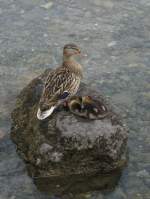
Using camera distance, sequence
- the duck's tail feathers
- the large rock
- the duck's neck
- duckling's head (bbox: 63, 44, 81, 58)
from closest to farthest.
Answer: the large rock < the duck's tail feathers < the duck's neck < duckling's head (bbox: 63, 44, 81, 58)

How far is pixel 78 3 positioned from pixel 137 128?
16.5ft

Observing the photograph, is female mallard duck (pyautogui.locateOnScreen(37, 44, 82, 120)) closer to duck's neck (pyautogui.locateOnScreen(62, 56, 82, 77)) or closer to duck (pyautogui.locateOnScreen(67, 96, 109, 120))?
duck's neck (pyautogui.locateOnScreen(62, 56, 82, 77))

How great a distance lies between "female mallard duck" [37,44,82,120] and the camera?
28.3 ft

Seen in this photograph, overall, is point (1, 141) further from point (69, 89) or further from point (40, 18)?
point (40, 18)

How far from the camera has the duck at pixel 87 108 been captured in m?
8.59

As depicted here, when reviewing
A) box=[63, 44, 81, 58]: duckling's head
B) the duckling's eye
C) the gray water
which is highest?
box=[63, 44, 81, 58]: duckling's head

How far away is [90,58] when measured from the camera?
1188cm

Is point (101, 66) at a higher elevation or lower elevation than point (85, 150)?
lower

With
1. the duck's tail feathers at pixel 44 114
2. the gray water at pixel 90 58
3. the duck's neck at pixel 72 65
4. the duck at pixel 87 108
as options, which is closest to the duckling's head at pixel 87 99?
the duck at pixel 87 108

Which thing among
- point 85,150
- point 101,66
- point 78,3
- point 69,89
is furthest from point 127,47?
point 85,150

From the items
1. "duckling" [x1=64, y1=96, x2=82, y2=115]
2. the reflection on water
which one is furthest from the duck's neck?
the reflection on water

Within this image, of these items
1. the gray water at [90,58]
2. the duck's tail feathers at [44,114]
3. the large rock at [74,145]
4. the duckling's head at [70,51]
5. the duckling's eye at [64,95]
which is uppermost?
the duckling's head at [70,51]

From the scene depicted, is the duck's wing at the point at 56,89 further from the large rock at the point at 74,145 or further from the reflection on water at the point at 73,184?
the reflection on water at the point at 73,184

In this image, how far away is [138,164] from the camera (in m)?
9.00
